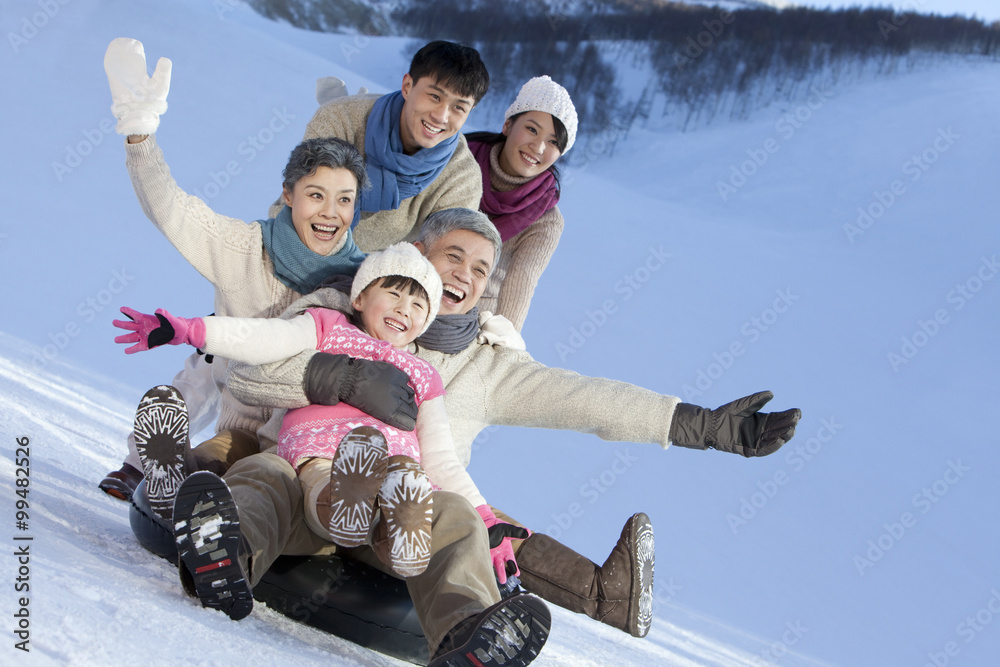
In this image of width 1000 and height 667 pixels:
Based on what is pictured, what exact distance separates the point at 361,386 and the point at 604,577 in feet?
1.98

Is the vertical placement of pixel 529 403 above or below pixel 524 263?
below

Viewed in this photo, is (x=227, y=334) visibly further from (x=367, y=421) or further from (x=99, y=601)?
(x=99, y=601)

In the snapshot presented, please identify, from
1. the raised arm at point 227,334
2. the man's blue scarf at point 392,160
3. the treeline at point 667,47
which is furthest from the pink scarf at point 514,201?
the treeline at point 667,47

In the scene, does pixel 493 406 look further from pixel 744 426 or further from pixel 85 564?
pixel 85 564

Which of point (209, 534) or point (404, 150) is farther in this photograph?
point (404, 150)

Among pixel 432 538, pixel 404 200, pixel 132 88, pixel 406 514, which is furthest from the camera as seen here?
pixel 404 200

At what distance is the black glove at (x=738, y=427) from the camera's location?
1.72m

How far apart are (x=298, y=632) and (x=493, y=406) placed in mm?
667

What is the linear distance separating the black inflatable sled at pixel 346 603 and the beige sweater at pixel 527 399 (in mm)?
339

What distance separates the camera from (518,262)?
97.9 inches

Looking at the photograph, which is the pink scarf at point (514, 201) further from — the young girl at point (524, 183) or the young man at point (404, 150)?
the young man at point (404, 150)

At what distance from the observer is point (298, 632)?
1.47 m

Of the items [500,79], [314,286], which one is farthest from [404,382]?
[500,79]

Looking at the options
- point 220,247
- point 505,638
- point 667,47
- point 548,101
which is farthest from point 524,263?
point 667,47
